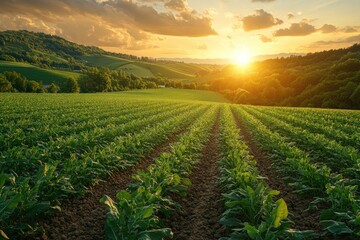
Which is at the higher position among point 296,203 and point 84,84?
point 296,203

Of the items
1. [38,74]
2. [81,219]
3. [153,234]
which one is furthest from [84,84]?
[153,234]

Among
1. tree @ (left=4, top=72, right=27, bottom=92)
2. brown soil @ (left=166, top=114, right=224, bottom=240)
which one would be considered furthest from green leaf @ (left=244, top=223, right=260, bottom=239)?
tree @ (left=4, top=72, right=27, bottom=92)

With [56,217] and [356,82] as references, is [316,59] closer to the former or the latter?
[356,82]

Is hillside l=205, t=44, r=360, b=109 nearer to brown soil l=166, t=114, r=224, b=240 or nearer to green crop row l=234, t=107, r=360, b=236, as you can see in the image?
green crop row l=234, t=107, r=360, b=236

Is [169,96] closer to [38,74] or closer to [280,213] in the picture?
[38,74]

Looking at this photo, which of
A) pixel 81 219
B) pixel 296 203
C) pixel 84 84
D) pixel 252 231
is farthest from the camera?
pixel 84 84

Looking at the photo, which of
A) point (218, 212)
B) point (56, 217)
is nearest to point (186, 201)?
point (218, 212)

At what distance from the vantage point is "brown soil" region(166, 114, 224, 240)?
6.10 meters

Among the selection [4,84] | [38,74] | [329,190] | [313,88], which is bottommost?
[4,84]

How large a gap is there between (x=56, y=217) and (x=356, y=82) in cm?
7761

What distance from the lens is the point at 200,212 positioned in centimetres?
725

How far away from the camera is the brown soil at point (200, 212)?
610cm

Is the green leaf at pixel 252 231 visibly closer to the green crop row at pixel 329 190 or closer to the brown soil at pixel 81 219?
the green crop row at pixel 329 190

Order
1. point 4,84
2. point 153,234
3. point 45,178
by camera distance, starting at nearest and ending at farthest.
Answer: point 153,234 → point 45,178 → point 4,84
